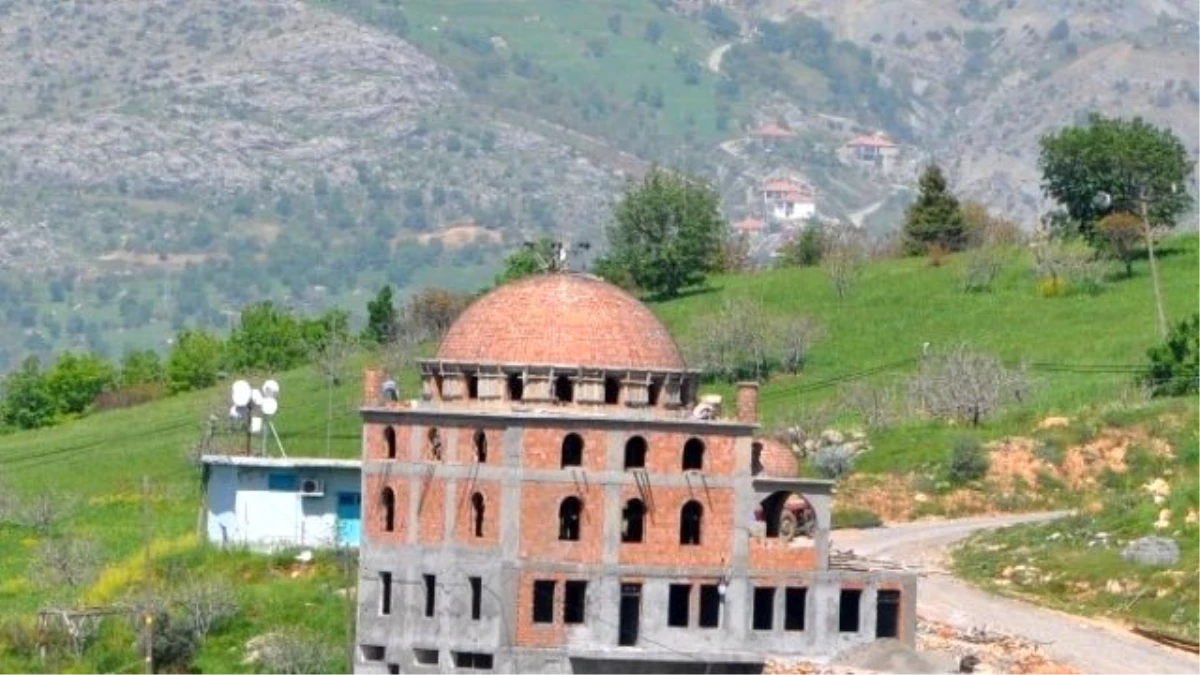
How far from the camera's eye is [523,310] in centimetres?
8369

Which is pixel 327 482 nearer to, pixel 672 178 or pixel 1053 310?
pixel 1053 310

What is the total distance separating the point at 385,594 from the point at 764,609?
300 inches

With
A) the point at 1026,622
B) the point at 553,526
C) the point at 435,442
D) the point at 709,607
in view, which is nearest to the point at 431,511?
the point at 435,442

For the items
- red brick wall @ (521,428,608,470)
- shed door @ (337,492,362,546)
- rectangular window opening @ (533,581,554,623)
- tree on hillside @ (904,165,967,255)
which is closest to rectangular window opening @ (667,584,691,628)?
rectangular window opening @ (533,581,554,623)

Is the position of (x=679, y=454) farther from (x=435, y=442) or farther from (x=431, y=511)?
(x=431, y=511)

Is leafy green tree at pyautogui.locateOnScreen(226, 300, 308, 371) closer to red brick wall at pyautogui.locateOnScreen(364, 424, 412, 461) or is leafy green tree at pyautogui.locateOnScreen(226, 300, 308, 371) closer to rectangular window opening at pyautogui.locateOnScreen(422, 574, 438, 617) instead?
red brick wall at pyautogui.locateOnScreen(364, 424, 412, 461)

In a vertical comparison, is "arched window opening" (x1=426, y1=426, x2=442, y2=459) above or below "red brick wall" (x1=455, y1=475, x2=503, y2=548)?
above

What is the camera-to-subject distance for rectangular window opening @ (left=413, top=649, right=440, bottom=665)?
81625 millimetres

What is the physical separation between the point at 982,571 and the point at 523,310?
18553mm

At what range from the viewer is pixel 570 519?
81938mm

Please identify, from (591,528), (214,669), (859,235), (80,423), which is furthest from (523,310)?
(859,235)

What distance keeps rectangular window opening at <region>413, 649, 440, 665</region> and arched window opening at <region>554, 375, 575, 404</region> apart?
560 cm

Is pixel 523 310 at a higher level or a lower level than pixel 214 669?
higher

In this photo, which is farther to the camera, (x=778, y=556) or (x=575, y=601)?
(x=778, y=556)
